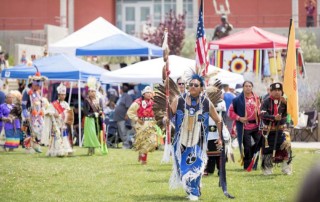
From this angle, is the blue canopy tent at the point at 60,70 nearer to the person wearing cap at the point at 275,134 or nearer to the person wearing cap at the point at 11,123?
the person wearing cap at the point at 11,123

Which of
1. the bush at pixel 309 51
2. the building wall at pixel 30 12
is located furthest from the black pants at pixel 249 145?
the building wall at pixel 30 12

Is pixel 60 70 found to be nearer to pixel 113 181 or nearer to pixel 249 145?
pixel 249 145

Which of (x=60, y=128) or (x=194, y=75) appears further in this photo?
(x=60, y=128)

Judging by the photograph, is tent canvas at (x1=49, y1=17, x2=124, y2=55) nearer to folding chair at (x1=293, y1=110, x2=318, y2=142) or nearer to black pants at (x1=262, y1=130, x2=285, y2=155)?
folding chair at (x1=293, y1=110, x2=318, y2=142)

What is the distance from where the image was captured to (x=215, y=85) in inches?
371

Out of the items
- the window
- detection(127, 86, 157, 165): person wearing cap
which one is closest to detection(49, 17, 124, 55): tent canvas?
detection(127, 86, 157, 165): person wearing cap

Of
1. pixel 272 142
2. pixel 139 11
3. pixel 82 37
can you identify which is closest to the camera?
pixel 272 142

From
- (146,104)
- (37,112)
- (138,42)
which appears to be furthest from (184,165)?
(138,42)

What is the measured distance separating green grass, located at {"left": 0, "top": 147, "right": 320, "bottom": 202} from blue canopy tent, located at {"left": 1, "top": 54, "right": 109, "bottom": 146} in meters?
4.44

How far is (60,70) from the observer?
1908cm

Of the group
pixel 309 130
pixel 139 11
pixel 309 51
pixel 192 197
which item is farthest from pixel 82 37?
pixel 192 197

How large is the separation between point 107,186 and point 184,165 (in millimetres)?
1758

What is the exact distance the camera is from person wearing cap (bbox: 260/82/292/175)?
11180 mm

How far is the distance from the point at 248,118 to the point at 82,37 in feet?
43.1
